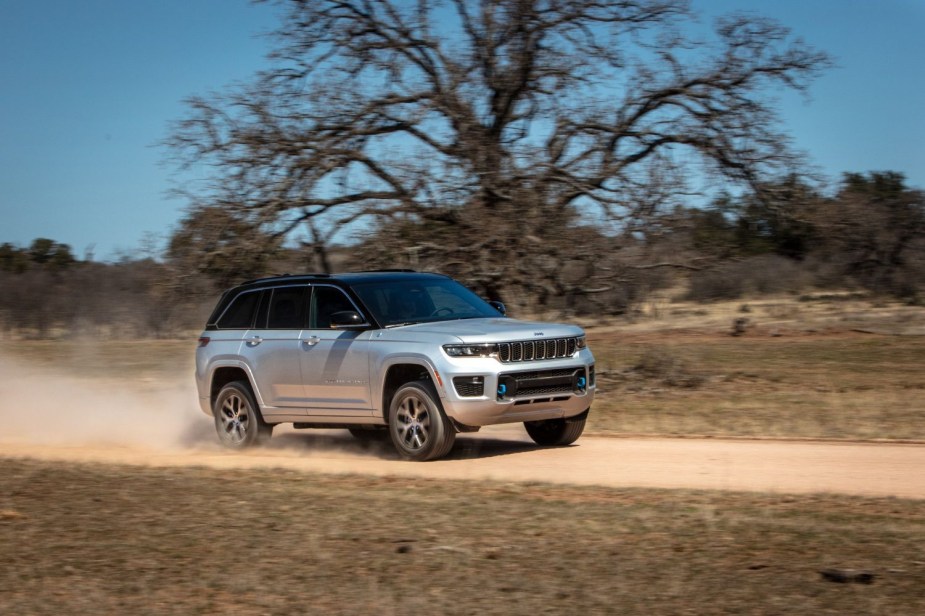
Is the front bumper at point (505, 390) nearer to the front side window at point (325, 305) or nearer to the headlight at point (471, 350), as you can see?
the headlight at point (471, 350)

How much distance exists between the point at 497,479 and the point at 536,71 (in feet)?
30.1

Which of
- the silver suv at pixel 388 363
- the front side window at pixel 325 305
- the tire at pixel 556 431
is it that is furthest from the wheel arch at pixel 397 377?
the tire at pixel 556 431

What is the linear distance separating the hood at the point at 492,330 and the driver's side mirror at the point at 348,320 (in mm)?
428

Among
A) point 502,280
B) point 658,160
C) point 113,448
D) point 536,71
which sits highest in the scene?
point 536,71

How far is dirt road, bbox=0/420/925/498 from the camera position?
9.81 m

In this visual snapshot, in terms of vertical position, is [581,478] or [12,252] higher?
[12,252]

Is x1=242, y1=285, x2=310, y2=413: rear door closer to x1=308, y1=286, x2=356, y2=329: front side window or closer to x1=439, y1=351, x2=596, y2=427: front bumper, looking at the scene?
x1=308, y1=286, x2=356, y2=329: front side window

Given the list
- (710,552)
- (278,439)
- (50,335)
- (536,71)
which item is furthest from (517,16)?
(50,335)

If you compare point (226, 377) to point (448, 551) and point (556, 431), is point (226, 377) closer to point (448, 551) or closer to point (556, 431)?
point (556, 431)

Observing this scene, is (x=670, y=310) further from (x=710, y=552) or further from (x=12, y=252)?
(x=710, y=552)

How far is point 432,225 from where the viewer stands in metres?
17.7

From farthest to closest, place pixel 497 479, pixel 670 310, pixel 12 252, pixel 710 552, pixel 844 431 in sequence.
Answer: pixel 12 252, pixel 670 310, pixel 844 431, pixel 497 479, pixel 710 552

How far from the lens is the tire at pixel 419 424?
441 inches

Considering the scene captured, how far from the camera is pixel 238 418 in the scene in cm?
1350
